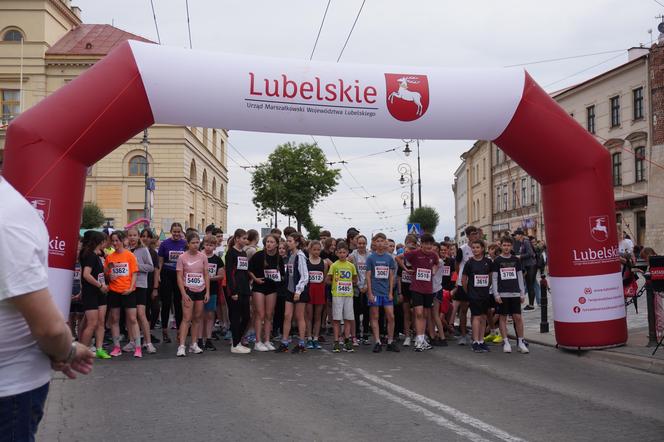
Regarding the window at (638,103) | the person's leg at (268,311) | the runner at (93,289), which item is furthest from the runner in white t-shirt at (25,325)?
the window at (638,103)

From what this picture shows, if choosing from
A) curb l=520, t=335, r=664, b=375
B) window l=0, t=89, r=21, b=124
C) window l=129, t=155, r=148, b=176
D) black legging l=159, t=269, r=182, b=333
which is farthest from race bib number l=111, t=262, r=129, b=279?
window l=0, t=89, r=21, b=124

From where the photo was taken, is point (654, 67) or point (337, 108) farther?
point (654, 67)

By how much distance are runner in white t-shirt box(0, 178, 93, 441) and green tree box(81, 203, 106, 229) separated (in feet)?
144

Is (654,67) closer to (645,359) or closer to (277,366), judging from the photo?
(645,359)

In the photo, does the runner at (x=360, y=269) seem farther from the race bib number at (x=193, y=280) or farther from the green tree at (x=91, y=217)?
the green tree at (x=91, y=217)

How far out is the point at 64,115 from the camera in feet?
29.9

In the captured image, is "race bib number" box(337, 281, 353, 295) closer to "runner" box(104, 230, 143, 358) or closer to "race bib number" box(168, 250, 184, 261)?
"race bib number" box(168, 250, 184, 261)

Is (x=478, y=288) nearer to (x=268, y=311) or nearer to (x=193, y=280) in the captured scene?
(x=268, y=311)

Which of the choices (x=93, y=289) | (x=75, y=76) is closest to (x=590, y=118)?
(x=75, y=76)

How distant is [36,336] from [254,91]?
7.59 meters

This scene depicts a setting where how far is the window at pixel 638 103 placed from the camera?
119ft

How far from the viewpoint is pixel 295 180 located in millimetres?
58062

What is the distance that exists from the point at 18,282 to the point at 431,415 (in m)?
4.62

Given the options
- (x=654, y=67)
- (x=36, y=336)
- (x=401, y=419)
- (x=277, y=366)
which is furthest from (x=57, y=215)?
(x=654, y=67)
